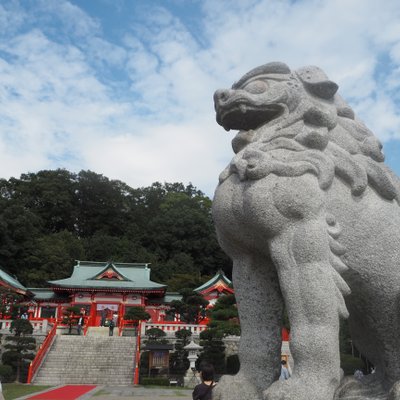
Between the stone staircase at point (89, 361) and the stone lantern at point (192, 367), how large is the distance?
1.98 metres

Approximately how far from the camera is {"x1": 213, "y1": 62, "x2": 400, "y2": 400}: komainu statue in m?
2.30

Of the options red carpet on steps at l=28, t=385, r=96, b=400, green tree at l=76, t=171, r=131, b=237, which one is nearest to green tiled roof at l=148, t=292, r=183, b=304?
red carpet on steps at l=28, t=385, r=96, b=400

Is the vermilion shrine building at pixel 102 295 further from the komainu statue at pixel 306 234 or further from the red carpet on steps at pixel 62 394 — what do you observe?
the komainu statue at pixel 306 234

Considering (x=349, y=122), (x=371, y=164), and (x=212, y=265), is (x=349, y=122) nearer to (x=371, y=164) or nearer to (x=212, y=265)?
(x=371, y=164)

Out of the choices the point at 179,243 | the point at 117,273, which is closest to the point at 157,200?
the point at 179,243

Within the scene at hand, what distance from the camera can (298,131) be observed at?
8.85 ft

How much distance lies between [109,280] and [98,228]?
22.1 metres

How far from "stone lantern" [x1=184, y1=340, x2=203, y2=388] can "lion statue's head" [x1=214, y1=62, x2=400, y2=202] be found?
561 inches

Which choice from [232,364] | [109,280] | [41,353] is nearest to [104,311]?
[109,280]

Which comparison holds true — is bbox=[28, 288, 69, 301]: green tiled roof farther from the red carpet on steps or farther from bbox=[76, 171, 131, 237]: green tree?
bbox=[76, 171, 131, 237]: green tree

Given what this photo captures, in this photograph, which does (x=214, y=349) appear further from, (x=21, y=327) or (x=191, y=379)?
(x=21, y=327)

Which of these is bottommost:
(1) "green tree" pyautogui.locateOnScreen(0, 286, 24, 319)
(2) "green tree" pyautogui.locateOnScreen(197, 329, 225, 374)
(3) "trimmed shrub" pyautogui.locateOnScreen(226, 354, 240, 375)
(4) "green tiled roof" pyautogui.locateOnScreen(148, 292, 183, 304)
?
(3) "trimmed shrub" pyautogui.locateOnScreen(226, 354, 240, 375)

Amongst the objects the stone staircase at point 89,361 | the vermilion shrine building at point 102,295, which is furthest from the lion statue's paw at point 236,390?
the vermilion shrine building at point 102,295

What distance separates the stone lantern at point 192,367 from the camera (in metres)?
15.5
